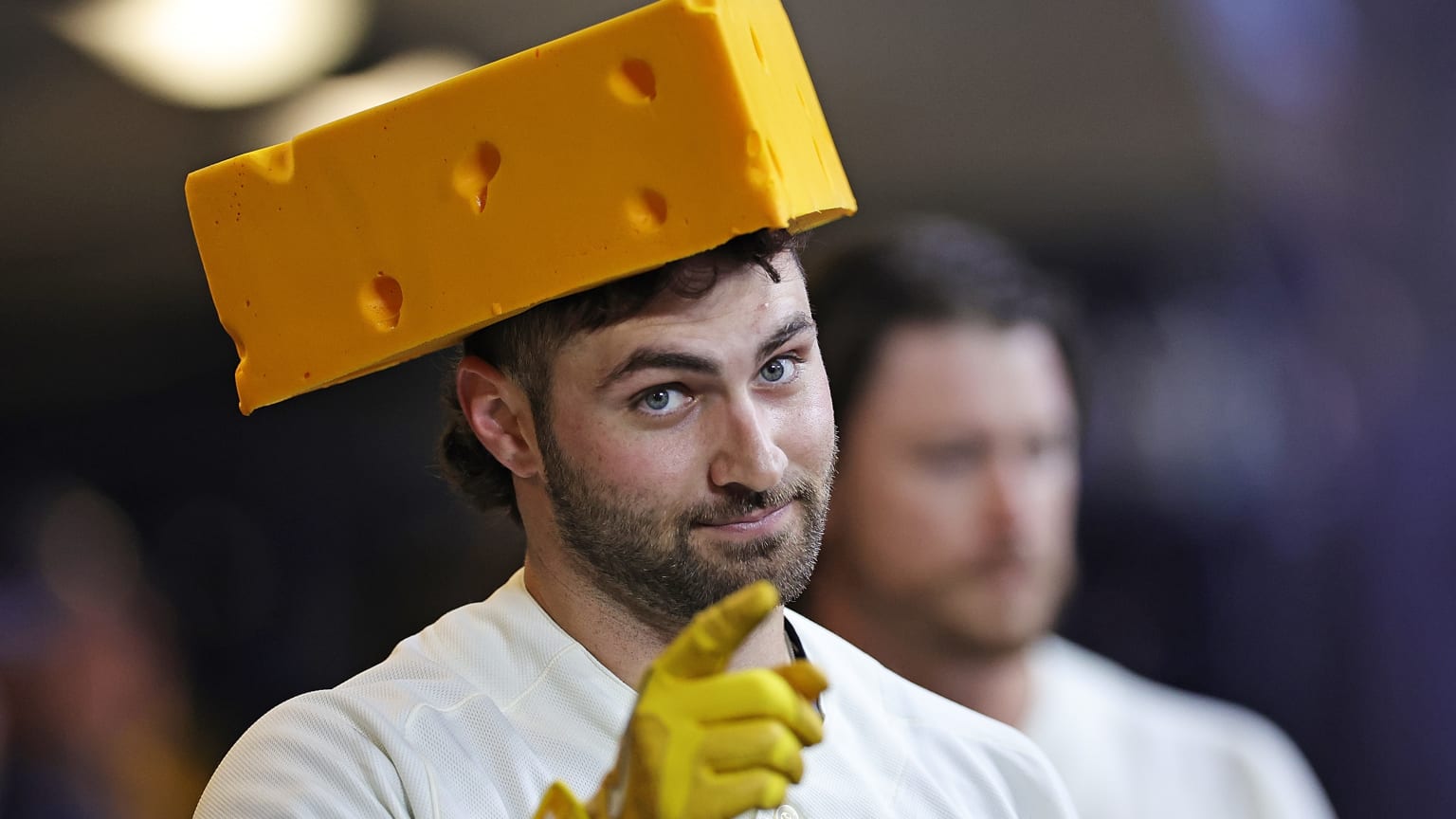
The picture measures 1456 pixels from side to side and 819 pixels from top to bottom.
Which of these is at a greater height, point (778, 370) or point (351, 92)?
point (351, 92)

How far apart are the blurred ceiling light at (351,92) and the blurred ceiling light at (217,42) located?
0.03m

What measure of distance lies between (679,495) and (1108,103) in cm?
168

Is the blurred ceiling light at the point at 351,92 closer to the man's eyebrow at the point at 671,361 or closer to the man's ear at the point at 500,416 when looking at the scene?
the man's ear at the point at 500,416

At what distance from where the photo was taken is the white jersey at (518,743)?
44.1 inches

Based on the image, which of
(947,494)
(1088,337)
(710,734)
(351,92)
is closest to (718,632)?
(710,734)

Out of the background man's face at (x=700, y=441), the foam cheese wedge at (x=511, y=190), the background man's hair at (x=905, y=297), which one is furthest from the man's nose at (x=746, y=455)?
the background man's hair at (x=905, y=297)

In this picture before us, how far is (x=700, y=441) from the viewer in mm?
1139

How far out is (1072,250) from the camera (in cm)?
254

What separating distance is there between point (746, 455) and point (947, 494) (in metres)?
1.01

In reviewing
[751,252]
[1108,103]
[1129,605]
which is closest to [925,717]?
[751,252]

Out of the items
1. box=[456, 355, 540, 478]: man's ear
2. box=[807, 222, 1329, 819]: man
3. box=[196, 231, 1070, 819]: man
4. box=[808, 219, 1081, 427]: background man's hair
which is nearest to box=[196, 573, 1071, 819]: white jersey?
box=[196, 231, 1070, 819]: man

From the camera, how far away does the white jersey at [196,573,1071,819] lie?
1.12 m

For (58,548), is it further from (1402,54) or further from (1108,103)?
(1402,54)

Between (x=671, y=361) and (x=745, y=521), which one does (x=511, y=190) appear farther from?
(x=745, y=521)
